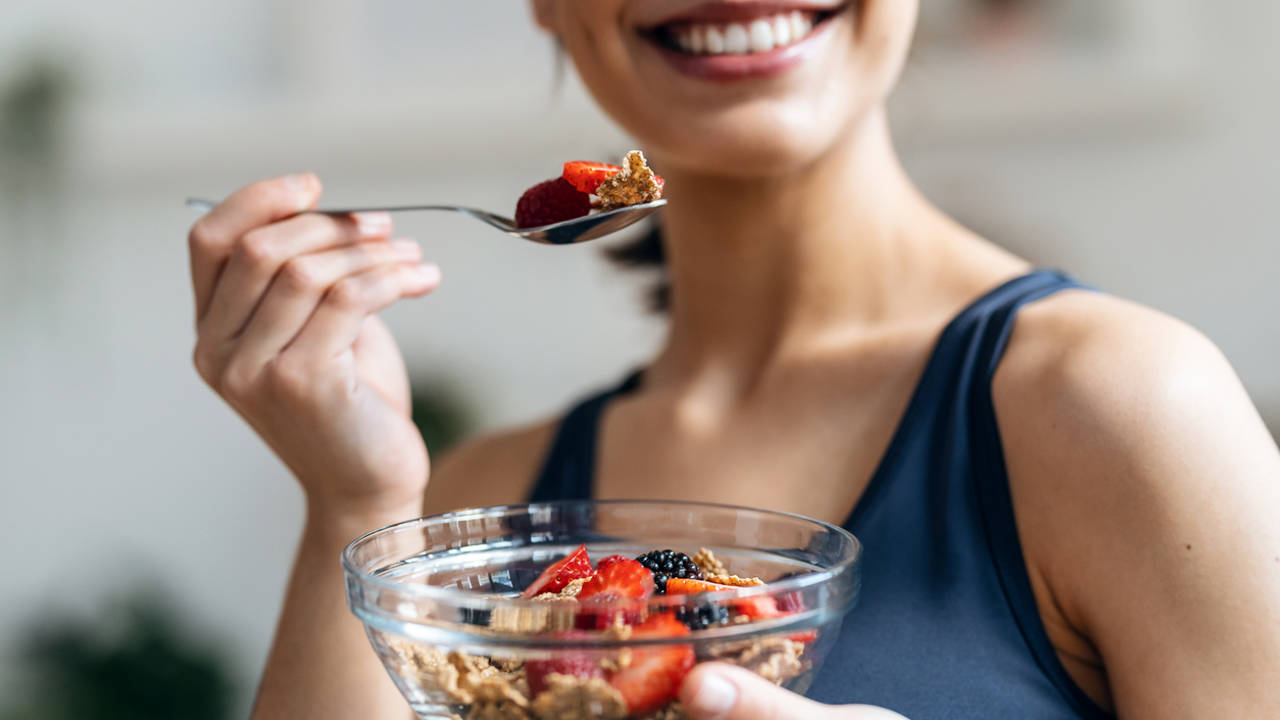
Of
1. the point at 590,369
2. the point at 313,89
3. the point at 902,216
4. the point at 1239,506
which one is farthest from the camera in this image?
the point at 590,369

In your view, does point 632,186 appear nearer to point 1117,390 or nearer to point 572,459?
point 1117,390

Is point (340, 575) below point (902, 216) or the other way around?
below

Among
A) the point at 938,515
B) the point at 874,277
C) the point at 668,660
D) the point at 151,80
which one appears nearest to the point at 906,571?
the point at 938,515

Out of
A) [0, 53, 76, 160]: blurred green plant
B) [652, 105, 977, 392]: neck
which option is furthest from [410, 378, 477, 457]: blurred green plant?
[652, 105, 977, 392]: neck

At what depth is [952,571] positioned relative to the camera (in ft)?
3.06

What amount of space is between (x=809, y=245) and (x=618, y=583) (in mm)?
621

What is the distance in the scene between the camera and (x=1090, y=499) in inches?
33.9

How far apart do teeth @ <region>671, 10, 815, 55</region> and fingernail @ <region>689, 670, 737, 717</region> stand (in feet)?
2.02

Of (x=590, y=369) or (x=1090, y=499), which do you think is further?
(x=590, y=369)

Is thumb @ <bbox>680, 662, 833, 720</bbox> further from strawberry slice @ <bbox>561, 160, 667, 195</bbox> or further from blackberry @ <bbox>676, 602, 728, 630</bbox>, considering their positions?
strawberry slice @ <bbox>561, 160, 667, 195</bbox>

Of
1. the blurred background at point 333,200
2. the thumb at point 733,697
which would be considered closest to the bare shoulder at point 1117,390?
the thumb at point 733,697

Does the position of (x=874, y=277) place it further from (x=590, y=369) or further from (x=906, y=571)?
(x=590, y=369)

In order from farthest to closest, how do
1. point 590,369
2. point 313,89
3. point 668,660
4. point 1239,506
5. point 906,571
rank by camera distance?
point 590,369, point 313,89, point 906,571, point 1239,506, point 668,660

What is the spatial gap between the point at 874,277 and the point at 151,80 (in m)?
2.74
